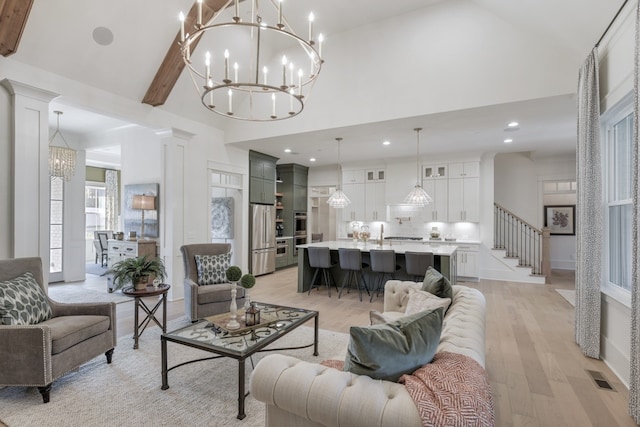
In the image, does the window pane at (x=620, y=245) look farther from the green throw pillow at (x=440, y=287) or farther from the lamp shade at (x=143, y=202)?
the lamp shade at (x=143, y=202)

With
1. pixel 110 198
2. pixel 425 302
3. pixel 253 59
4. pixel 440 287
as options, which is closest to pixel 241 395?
pixel 425 302

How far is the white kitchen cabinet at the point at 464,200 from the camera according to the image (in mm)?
7324

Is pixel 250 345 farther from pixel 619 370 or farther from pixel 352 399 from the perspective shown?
pixel 619 370

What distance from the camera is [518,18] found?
12.3 feet

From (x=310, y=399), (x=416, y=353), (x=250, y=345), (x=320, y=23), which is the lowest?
(x=250, y=345)

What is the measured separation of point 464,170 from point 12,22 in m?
7.85

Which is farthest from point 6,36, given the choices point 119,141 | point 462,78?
point 462,78

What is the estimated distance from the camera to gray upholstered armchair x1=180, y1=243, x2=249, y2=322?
159 inches

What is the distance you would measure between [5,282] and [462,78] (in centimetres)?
544

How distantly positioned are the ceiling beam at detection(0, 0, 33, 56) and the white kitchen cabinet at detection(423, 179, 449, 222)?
742 centimetres

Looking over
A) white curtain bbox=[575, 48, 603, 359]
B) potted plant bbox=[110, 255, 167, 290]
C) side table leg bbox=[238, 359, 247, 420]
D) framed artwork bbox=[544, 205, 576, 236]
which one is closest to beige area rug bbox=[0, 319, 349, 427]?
side table leg bbox=[238, 359, 247, 420]

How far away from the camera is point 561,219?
342 inches

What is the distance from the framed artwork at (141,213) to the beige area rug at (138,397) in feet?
9.62

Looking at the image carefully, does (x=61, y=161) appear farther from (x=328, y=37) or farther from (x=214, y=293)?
(x=328, y=37)
